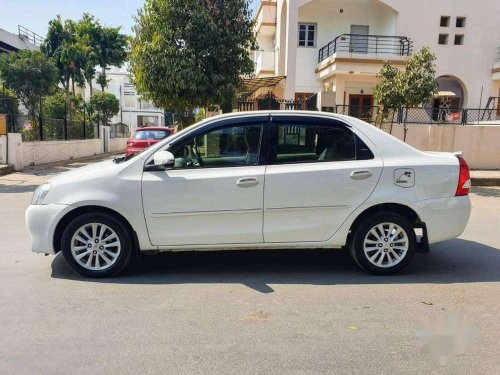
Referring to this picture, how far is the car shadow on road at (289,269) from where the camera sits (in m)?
4.40

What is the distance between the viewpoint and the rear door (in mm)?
4289

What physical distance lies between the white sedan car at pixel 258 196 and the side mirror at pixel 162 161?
1 cm

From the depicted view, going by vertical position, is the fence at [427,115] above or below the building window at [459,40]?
below

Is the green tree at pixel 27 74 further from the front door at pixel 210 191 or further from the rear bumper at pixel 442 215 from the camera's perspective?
the rear bumper at pixel 442 215

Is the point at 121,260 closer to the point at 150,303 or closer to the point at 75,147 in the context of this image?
the point at 150,303

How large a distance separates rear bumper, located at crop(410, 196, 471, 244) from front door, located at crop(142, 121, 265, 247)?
1759 mm

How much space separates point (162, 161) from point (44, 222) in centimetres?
140

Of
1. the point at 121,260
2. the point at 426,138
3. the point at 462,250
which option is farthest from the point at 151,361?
the point at 426,138

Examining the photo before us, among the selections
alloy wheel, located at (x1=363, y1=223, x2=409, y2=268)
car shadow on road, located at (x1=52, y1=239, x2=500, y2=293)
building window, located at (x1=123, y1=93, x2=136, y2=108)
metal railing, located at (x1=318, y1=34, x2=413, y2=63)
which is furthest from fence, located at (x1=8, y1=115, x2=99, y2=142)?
building window, located at (x1=123, y1=93, x2=136, y2=108)

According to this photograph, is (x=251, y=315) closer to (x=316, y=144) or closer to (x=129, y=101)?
(x=316, y=144)

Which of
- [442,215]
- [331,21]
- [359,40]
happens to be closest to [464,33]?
[359,40]

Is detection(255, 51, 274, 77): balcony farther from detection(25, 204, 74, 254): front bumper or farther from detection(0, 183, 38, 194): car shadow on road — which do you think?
detection(25, 204, 74, 254): front bumper

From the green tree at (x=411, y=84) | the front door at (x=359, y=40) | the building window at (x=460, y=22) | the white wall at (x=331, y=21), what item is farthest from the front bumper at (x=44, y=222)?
the building window at (x=460, y=22)

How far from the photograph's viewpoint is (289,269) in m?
4.75
